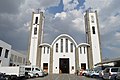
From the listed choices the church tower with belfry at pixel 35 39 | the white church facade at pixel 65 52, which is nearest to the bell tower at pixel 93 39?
the white church facade at pixel 65 52

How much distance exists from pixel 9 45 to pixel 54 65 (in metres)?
16.1

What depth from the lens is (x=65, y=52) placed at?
58625mm

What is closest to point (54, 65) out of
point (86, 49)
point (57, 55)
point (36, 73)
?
point (57, 55)

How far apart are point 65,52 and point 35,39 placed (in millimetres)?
10943

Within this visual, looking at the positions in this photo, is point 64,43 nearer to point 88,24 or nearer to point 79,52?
point 79,52

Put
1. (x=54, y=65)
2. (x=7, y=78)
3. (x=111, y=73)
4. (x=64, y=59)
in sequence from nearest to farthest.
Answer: (x=7, y=78), (x=111, y=73), (x=54, y=65), (x=64, y=59)

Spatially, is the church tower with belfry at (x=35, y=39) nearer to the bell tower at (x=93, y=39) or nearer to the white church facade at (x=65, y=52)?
the white church facade at (x=65, y=52)

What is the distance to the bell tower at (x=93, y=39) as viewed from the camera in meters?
57.0

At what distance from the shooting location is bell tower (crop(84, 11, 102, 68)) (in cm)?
5701

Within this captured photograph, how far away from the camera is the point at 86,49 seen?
59375 mm

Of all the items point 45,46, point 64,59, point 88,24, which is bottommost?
point 64,59

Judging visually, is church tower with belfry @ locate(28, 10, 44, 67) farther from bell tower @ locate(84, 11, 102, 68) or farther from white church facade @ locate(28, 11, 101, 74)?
bell tower @ locate(84, 11, 102, 68)

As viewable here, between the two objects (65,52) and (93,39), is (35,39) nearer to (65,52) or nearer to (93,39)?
(65,52)

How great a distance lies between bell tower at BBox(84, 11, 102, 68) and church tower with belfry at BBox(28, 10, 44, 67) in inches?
640
